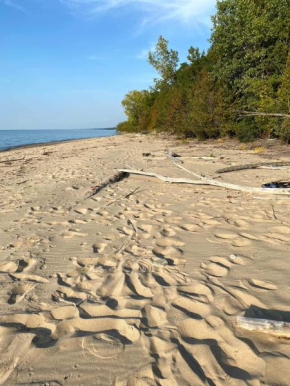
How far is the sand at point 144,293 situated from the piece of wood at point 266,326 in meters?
0.06

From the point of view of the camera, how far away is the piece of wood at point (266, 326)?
6.53 ft

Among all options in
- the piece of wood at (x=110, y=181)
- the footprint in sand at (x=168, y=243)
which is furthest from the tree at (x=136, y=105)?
the footprint in sand at (x=168, y=243)

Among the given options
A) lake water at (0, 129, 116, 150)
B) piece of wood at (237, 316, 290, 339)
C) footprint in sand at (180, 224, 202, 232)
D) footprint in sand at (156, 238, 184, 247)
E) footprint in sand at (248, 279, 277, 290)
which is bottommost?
footprint in sand at (248, 279, 277, 290)

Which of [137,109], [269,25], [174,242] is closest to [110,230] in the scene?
[174,242]

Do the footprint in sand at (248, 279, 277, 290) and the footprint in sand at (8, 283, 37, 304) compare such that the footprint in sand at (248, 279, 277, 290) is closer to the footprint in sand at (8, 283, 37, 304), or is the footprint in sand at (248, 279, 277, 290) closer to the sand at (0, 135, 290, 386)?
the sand at (0, 135, 290, 386)

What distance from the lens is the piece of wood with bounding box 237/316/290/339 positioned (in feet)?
6.53

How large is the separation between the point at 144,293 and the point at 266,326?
1.19 metres

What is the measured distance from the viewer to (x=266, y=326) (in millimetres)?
2039

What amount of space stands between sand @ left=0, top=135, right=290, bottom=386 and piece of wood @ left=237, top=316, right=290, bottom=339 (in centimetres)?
6

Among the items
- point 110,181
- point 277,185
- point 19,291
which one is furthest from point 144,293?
point 110,181

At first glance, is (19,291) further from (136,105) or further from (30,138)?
(30,138)

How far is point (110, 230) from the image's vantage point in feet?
14.4

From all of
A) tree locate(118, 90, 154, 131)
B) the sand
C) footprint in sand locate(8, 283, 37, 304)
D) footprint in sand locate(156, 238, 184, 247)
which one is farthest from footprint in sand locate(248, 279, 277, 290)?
tree locate(118, 90, 154, 131)

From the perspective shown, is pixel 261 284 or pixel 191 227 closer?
pixel 261 284
